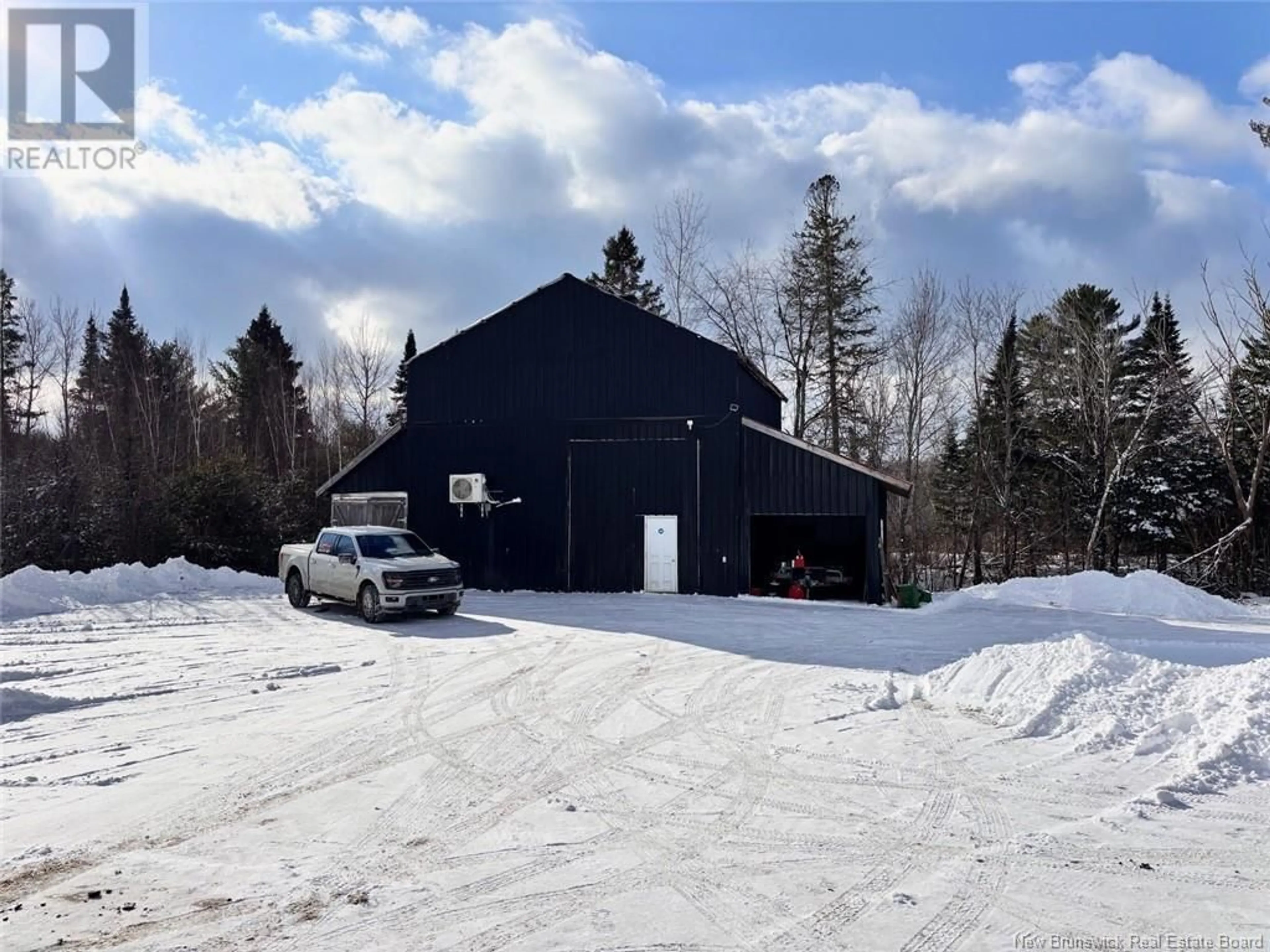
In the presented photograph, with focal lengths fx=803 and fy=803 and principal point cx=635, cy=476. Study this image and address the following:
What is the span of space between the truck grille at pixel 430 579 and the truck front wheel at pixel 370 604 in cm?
57

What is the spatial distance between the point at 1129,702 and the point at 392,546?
1365 cm

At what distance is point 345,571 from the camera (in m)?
16.7

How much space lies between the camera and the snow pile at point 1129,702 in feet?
21.3

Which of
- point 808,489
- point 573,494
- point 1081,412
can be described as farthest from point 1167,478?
point 573,494

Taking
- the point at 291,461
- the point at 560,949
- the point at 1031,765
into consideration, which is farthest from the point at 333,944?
the point at 291,461

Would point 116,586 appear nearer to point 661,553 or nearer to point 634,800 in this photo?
point 661,553

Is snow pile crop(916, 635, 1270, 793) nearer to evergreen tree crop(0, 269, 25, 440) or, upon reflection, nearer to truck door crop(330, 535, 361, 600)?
truck door crop(330, 535, 361, 600)

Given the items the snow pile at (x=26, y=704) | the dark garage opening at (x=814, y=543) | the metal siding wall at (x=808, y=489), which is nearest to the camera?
the snow pile at (x=26, y=704)

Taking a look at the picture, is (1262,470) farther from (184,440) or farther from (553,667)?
(184,440)

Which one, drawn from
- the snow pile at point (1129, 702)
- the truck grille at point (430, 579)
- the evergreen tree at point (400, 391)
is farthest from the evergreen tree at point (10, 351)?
the snow pile at point (1129, 702)

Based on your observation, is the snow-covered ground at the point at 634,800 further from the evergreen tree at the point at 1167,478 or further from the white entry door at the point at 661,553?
the evergreen tree at the point at 1167,478

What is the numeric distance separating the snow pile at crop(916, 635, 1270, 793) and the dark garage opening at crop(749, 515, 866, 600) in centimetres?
1551

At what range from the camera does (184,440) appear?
43719mm

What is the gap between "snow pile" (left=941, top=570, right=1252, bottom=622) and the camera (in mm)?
19484
